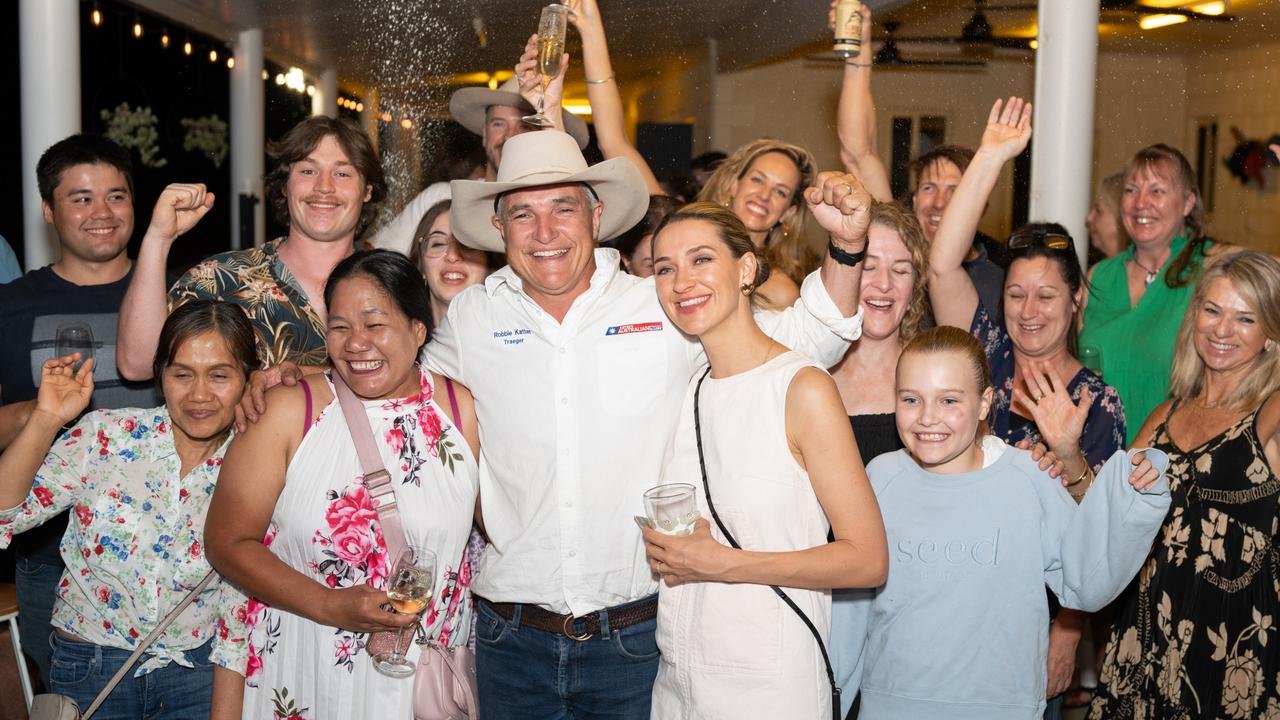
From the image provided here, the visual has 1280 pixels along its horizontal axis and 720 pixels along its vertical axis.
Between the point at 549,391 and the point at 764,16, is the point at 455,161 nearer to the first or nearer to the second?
the point at 549,391

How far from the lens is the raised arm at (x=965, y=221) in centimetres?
343

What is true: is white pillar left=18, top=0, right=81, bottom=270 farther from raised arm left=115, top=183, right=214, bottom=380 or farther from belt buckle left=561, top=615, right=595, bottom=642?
belt buckle left=561, top=615, right=595, bottom=642

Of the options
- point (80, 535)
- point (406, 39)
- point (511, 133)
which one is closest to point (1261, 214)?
point (406, 39)

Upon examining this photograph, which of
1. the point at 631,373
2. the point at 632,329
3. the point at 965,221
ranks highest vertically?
the point at 965,221

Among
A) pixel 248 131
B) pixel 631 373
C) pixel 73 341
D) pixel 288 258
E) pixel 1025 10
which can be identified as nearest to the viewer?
pixel 631 373

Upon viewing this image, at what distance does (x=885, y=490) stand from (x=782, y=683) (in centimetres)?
62

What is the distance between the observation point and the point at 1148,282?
416 cm

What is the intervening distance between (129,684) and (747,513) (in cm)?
156

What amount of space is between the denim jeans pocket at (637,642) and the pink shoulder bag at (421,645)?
368 mm

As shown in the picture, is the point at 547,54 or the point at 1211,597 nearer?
the point at 1211,597

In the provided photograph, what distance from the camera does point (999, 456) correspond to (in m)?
2.61

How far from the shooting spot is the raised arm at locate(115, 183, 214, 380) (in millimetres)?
2975

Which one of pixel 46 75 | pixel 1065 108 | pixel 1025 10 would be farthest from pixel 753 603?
pixel 1025 10

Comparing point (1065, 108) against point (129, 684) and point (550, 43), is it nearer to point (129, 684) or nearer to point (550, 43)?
point (550, 43)
